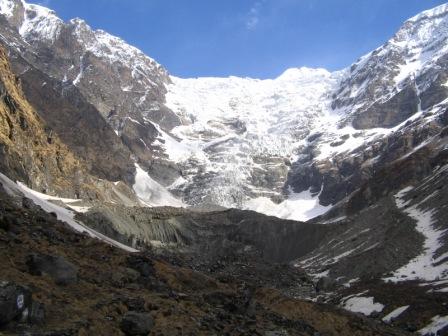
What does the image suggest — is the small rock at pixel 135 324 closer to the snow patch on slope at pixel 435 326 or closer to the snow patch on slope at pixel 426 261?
the snow patch on slope at pixel 435 326

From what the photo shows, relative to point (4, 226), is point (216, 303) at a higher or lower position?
lower

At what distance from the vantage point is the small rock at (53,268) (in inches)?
869

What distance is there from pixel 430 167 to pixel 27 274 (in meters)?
157

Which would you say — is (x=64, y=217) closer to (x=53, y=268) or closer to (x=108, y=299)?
(x=53, y=268)

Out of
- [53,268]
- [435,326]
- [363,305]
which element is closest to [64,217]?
[363,305]

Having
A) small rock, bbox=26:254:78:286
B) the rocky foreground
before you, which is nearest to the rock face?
the rocky foreground

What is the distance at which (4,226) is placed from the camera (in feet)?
87.4

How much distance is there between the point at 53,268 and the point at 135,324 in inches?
177

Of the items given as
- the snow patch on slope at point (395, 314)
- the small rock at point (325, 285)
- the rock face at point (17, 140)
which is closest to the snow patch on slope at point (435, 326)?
the snow patch on slope at point (395, 314)

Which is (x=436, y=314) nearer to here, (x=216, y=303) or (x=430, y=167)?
(x=216, y=303)

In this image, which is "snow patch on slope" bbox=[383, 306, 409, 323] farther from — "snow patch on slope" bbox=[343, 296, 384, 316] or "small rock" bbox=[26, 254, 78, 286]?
"small rock" bbox=[26, 254, 78, 286]

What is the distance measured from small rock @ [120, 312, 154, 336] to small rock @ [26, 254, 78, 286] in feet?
11.6

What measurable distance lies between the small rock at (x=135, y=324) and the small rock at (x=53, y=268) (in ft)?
11.6

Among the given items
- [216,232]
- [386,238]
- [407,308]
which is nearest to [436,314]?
[407,308]
